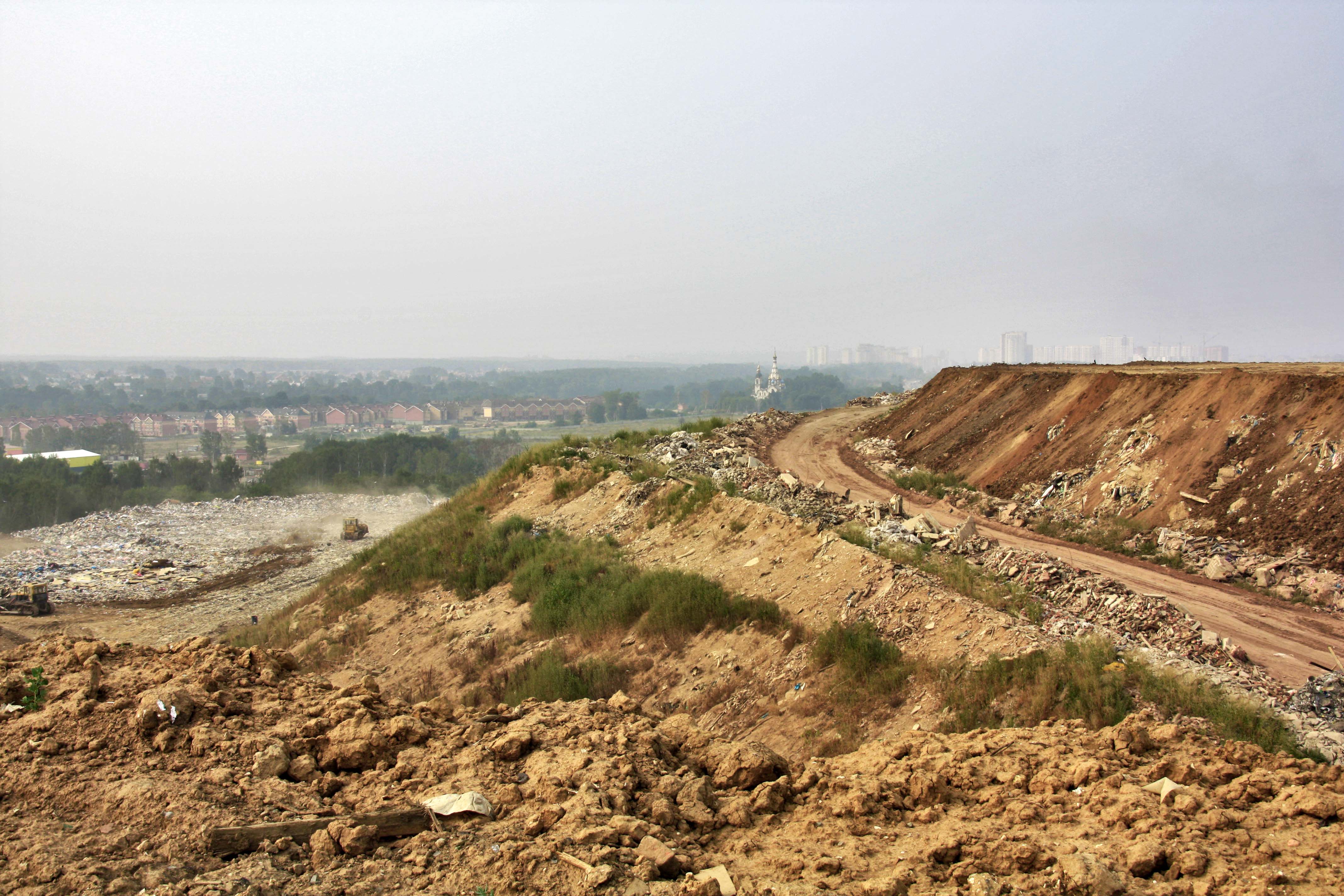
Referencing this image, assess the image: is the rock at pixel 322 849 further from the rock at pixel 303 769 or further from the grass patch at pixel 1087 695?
the grass patch at pixel 1087 695

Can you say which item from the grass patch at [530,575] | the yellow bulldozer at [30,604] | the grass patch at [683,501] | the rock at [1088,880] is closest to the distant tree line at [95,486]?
the yellow bulldozer at [30,604]

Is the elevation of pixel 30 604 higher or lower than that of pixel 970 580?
lower

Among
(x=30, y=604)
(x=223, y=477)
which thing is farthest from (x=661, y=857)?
(x=223, y=477)

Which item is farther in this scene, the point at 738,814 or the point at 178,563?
the point at 178,563

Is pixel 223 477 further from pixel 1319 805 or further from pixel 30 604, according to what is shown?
pixel 1319 805

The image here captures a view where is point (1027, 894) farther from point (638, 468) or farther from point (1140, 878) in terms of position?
point (638, 468)

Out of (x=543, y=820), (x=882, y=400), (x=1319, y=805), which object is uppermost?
(x=882, y=400)
